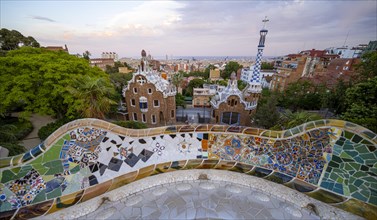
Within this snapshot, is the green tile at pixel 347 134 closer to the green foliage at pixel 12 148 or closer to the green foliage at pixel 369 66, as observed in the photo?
the green foliage at pixel 12 148

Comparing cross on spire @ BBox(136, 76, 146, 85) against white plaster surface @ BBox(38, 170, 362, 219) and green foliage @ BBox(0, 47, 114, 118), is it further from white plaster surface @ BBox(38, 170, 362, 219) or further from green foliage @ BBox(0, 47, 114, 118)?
white plaster surface @ BBox(38, 170, 362, 219)

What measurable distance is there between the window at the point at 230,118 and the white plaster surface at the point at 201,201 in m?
10.2

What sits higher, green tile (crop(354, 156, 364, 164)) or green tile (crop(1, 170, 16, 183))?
green tile (crop(354, 156, 364, 164))

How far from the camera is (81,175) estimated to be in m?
3.56

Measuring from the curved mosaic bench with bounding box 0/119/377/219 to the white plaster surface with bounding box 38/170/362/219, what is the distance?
186mm

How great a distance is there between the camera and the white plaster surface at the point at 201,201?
121 inches

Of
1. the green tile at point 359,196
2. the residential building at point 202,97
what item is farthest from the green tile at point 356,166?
the residential building at point 202,97

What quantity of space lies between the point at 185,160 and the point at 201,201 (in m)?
1.13

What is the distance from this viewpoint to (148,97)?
1325cm

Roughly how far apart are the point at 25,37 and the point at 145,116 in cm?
2337

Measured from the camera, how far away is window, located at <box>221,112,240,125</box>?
45.4ft

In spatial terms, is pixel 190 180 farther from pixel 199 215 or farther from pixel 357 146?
pixel 357 146

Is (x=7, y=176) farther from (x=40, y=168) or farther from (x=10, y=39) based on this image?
(x=10, y=39)

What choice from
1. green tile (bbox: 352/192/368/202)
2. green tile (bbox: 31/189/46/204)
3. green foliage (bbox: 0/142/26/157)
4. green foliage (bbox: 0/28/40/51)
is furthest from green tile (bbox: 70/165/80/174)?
green foliage (bbox: 0/28/40/51)
